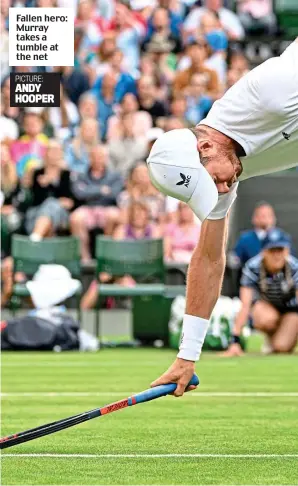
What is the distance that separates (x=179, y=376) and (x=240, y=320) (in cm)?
755

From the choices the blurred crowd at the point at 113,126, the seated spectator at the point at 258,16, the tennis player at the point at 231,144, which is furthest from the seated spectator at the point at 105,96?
the tennis player at the point at 231,144

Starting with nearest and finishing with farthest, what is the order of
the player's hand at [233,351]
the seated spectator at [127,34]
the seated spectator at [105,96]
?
the player's hand at [233,351] → the seated spectator at [105,96] → the seated spectator at [127,34]

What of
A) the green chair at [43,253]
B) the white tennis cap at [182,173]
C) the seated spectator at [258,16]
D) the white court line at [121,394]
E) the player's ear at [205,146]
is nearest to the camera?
the white tennis cap at [182,173]

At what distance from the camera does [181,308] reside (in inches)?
548

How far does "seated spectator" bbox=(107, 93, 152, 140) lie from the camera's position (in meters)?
16.8

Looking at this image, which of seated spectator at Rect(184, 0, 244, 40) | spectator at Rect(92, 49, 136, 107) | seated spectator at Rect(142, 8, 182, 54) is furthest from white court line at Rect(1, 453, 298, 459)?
seated spectator at Rect(184, 0, 244, 40)

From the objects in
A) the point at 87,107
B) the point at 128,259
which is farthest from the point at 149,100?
the point at 128,259

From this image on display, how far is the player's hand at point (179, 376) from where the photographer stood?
5.97m

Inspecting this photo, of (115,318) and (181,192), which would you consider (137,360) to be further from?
(181,192)

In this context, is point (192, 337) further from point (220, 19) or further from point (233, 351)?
point (220, 19)

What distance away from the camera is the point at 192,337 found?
6137 millimetres

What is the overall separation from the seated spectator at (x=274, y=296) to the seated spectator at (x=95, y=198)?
2.73 m

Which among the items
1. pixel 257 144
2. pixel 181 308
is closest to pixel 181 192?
pixel 257 144

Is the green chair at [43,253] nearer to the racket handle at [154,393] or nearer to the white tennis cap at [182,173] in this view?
the racket handle at [154,393]
